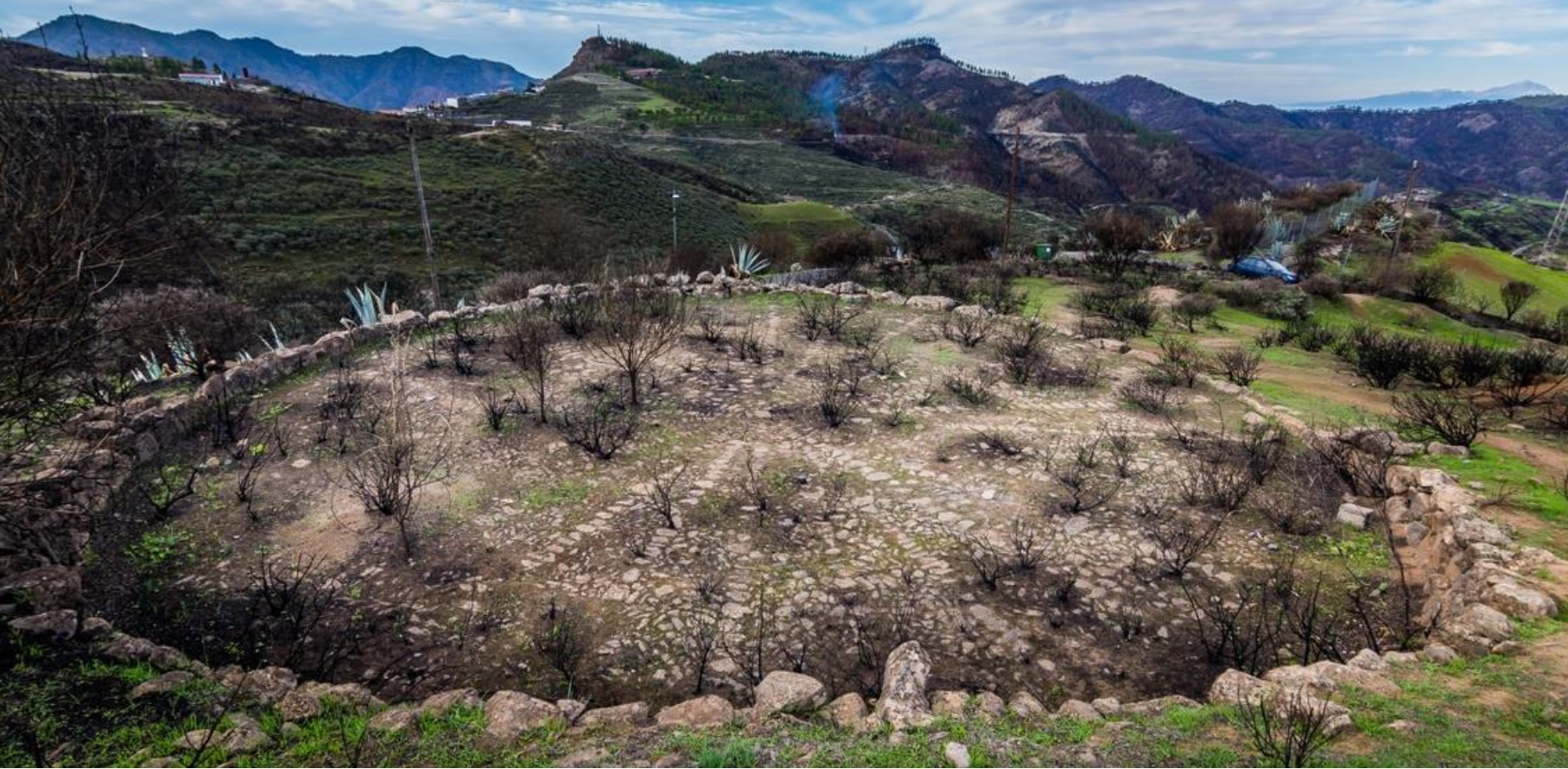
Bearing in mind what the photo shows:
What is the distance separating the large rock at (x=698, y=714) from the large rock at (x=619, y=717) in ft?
0.26

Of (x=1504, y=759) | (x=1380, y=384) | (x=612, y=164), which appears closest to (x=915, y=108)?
(x=612, y=164)

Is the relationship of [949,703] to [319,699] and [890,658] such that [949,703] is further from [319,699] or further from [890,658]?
[319,699]

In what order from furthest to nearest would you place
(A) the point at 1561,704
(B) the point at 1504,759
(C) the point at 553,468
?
(C) the point at 553,468 < (A) the point at 1561,704 < (B) the point at 1504,759

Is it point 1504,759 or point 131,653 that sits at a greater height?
point 1504,759

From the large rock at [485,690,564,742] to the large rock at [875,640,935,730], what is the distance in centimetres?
168

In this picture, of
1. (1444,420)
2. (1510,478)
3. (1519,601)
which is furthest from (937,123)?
(1519,601)

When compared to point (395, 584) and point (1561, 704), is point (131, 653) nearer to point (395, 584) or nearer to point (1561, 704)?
point (395, 584)

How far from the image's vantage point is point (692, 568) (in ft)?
16.8

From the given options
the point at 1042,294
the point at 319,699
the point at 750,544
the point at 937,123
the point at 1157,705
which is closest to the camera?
the point at 319,699

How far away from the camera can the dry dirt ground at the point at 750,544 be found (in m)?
4.36

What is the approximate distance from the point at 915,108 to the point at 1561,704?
137 m

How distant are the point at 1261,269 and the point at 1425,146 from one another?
226649mm

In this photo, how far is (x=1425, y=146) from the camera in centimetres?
17688

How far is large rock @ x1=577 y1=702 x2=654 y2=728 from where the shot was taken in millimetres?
3410
